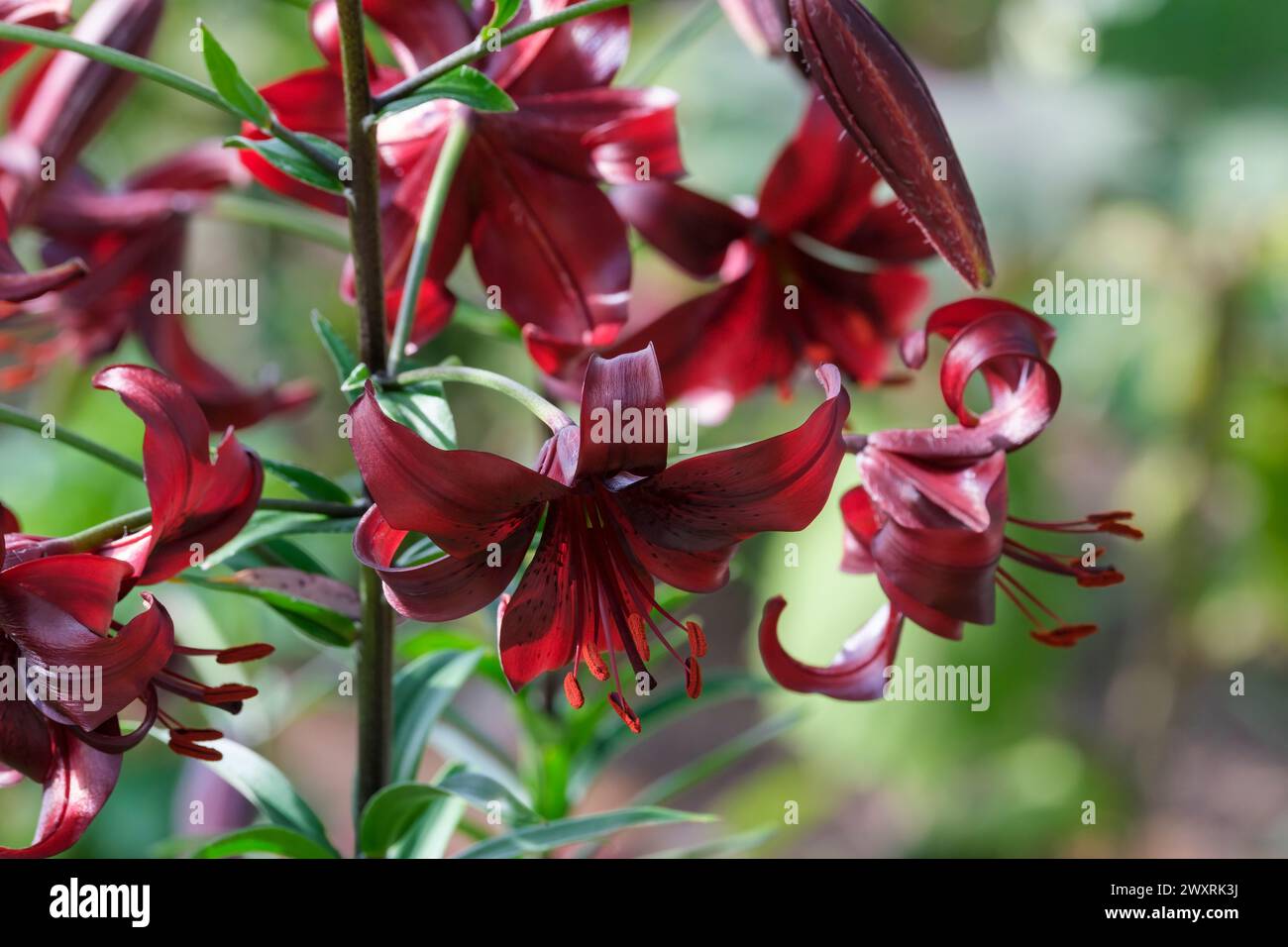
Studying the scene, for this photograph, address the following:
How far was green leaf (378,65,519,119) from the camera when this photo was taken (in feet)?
1.36

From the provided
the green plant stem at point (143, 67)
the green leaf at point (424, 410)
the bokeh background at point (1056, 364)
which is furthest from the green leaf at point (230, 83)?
the bokeh background at point (1056, 364)

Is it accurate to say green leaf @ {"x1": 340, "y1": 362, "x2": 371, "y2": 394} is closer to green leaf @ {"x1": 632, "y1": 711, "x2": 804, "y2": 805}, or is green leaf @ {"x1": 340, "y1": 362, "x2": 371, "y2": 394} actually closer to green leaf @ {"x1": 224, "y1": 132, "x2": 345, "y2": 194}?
green leaf @ {"x1": 224, "y1": 132, "x2": 345, "y2": 194}

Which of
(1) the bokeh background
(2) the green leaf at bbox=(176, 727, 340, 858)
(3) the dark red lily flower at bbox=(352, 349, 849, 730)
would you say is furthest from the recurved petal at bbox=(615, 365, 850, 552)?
(1) the bokeh background

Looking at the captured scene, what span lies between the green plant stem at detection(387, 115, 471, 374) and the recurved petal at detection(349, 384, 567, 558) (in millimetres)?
102

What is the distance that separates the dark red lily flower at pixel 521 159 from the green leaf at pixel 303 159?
7 centimetres

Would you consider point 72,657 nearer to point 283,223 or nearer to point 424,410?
point 424,410

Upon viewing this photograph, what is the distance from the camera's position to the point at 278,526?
0.45 m

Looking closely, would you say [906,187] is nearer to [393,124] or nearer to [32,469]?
[393,124]

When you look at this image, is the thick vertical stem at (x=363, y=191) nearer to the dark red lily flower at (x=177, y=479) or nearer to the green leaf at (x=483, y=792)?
the dark red lily flower at (x=177, y=479)

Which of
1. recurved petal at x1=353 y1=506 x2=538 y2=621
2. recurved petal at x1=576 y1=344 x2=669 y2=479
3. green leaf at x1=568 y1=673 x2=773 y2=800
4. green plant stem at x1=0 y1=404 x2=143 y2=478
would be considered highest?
green plant stem at x1=0 y1=404 x2=143 y2=478

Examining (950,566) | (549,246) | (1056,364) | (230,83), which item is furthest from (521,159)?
(1056,364)

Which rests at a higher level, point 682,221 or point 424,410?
point 682,221

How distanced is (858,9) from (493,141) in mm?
170

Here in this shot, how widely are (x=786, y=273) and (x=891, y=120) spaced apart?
7.8 inches
